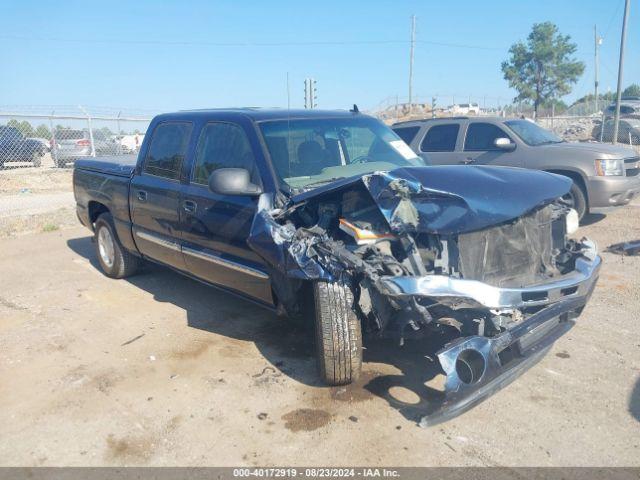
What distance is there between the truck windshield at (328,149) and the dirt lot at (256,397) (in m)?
1.40

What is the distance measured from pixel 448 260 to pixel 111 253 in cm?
450

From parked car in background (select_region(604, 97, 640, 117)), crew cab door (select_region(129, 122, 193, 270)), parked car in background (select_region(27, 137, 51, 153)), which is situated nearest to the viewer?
crew cab door (select_region(129, 122, 193, 270))

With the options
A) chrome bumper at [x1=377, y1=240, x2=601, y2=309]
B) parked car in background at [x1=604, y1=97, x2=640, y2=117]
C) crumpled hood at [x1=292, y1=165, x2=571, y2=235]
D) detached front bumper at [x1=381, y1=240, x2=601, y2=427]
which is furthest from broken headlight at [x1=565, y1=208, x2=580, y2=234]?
parked car in background at [x1=604, y1=97, x2=640, y2=117]

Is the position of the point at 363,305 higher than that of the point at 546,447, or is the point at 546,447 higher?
the point at 363,305

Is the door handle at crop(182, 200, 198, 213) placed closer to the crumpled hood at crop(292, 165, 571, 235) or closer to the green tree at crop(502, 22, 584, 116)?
the crumpled hood at crop(292, 165, 571, 235)

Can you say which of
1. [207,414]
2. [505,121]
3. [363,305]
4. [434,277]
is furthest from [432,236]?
[505,121]

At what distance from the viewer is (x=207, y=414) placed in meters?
3.37

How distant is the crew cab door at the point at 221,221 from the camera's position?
401 cm

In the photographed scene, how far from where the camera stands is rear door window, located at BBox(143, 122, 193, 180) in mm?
4863

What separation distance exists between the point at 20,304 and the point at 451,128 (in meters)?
7.05

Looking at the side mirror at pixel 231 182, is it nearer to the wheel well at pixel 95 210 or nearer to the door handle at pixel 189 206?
the door handle at pixel 189 206

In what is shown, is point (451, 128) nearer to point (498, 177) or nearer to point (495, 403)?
point (498, 177)

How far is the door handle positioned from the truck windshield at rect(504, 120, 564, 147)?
613cm

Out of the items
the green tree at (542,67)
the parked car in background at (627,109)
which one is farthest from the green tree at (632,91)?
the parked car in background at (627,109)
